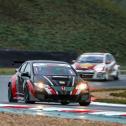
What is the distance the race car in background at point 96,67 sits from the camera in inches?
1363

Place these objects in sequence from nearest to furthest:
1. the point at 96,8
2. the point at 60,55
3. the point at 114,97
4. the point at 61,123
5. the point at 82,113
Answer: the point at 61,123
the point at 82,113
the point at 114,97
the point at 60,55
the point at 96,8

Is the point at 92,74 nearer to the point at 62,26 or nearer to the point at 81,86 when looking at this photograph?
the point at 81,86

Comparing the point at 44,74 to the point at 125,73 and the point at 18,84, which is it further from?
the point at 125,73

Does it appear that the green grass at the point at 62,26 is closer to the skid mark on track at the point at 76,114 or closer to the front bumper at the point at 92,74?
the front bumper at the point at 92,74

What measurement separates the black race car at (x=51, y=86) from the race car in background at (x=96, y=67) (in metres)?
14.5

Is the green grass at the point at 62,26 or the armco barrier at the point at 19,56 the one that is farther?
the green grass at the point at 62,26

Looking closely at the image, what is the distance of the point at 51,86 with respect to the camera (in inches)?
738

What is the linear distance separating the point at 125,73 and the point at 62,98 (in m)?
26.0

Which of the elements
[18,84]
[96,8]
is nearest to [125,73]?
[96,8]

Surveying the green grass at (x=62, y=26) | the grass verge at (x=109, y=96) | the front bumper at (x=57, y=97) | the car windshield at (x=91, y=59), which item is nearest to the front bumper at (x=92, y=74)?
the car windshield at (x=91, y=59)

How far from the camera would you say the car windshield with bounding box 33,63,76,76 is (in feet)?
64.4

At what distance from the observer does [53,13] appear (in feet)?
191

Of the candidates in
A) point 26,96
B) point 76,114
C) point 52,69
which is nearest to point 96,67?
point 52,69

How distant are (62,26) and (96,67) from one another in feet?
71.8
